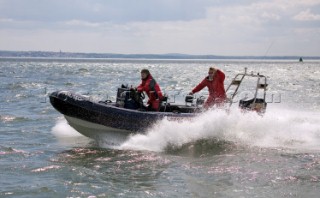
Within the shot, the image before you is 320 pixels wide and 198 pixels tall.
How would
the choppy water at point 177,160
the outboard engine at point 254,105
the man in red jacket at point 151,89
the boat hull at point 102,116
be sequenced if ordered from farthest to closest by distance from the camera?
the outboard engine at point 254,105, the man in red jacket at point 151,89, the boat hull at point 102,116, the choppy water at point 177,160

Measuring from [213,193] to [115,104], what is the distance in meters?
4.68

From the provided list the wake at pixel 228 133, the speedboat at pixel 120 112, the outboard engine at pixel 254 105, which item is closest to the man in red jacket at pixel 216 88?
the speedboat at pixel 120 112

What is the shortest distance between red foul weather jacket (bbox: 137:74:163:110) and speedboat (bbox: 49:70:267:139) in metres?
0.24

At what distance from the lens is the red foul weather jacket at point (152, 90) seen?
1142 cm

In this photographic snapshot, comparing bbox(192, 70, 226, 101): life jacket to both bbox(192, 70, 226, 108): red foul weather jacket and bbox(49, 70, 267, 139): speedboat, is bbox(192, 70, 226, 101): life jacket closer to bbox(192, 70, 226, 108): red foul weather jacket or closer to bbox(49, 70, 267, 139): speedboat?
bbox(192, 70, 226, 108): red foul weather jacket

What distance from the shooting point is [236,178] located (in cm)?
879

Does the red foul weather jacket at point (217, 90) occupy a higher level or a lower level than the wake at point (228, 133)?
higher

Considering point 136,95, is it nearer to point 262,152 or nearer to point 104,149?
point 104,149

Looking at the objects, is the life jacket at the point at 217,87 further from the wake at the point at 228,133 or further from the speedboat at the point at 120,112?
the wake at the point at 228,133

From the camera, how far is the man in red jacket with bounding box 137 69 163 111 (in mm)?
11414

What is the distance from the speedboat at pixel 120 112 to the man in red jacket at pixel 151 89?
0.72 feet

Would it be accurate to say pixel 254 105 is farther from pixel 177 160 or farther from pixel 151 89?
pixel 177 160

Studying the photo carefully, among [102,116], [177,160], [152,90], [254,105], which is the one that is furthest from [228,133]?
[102,116]

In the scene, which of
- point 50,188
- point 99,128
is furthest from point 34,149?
point 50,188
